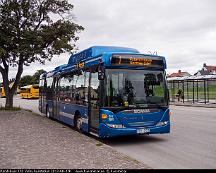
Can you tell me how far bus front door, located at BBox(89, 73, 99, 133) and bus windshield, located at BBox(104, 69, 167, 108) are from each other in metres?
0.65

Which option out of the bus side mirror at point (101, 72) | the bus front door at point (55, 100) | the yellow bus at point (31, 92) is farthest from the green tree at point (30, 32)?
the yellow bus at point (31, 92)

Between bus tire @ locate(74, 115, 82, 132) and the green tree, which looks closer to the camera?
bus tire @ locate(74, 115, 82, 132)

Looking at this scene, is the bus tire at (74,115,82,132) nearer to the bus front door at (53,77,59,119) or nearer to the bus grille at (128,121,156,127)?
the bus grille at (128,121,156,127)

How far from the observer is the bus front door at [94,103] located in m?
11.3

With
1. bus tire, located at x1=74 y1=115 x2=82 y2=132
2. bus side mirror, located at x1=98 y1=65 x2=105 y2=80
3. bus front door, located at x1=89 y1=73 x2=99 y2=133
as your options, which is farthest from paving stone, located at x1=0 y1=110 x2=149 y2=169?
bus side mirror, located at x1=98 y1=65 x2=105 y2=80

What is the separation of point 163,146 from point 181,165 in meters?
2.69

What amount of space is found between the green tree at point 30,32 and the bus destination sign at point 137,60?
1209 centimetres

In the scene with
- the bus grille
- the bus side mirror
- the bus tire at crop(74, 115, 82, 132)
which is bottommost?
the bus tire at crop(74, 115, 82, 132)

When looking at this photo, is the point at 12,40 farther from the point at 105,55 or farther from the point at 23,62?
the point at 105,55

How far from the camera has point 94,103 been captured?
37.6ft

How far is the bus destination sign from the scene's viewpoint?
432 inches

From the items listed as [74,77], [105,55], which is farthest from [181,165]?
[74,77]

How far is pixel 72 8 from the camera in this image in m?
25.0

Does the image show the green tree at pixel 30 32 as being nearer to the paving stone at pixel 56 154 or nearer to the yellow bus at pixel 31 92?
the paving stone at pixel 56 154
